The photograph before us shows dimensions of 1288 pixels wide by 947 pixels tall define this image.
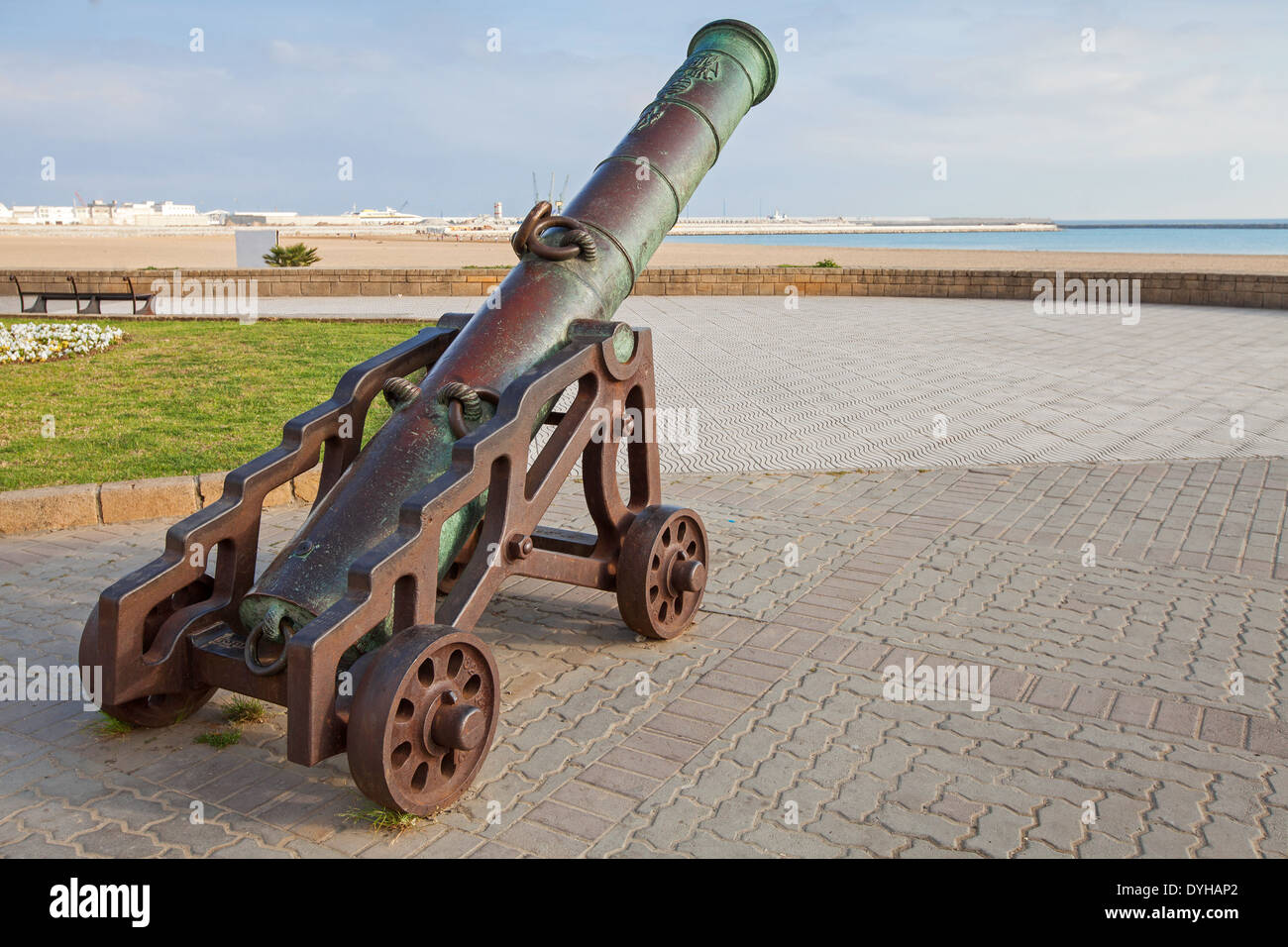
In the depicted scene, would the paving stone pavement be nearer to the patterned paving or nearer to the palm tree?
the patterned paving

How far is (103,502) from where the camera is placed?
6.58 m

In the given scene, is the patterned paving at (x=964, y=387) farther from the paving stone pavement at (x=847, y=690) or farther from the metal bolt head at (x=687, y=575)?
the metal bolt head at (x=687, y=575)

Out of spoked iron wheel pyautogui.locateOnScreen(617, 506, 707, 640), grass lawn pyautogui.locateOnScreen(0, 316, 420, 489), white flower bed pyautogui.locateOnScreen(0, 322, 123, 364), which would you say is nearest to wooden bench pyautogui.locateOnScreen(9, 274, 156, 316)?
grass lawn pyautogui.locateOnScreen(0, 316, 420, 489)

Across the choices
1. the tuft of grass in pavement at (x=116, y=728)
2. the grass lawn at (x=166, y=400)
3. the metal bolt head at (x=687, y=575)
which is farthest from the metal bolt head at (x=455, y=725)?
the grass lawn at (x=166, y=400)

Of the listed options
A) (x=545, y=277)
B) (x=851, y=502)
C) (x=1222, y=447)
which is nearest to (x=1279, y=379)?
(x=1222, y=447)

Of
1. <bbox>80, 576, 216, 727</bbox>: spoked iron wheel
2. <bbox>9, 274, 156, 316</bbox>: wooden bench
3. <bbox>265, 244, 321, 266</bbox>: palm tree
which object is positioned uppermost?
<bbox>265, 244, 321, 266</bbox>: palm tree

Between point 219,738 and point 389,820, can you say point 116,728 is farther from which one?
point 389,820

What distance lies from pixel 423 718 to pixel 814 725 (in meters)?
1.49

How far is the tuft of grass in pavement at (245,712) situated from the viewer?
13.7ft

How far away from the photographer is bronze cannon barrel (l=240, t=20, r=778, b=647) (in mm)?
3742

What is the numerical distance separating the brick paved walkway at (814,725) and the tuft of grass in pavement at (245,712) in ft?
0.25

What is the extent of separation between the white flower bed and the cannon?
8366 mm

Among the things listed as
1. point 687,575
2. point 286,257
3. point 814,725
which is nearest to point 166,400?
point 687,575
